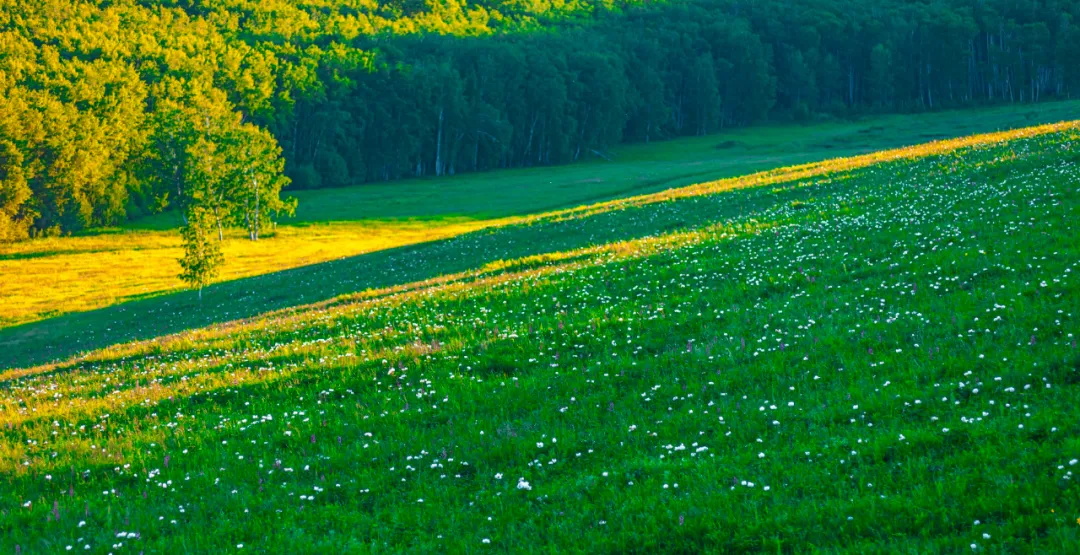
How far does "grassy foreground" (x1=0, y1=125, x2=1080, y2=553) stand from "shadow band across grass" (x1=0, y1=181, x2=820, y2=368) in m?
13.2

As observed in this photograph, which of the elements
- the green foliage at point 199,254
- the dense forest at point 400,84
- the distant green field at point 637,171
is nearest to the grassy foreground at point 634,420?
the green foliage at point 199,254

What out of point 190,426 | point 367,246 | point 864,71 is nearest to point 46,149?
point 367,246

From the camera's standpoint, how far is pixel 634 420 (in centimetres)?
1070

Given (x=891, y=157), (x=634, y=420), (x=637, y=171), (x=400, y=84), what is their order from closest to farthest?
(x=634, y=420), (x=891, y=157), (x=637, y=171), (x=400, y=84)

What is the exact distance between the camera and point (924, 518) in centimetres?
709

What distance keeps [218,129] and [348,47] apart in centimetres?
6404

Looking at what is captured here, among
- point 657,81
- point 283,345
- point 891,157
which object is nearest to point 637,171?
point 657,81

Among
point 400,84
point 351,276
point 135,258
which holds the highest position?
point 400,84

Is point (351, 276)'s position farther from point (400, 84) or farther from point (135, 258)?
point (400, 84)

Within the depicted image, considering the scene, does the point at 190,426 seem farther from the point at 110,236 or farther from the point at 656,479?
the point at 110,236

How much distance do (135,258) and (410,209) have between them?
94.3 feet

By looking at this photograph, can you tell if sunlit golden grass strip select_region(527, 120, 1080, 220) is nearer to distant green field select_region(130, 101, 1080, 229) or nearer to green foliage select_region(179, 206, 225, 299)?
green foliage select_region(179, 206, 225, 299)

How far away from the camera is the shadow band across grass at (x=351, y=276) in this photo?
33.7m

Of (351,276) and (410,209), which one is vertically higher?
(410,209)
